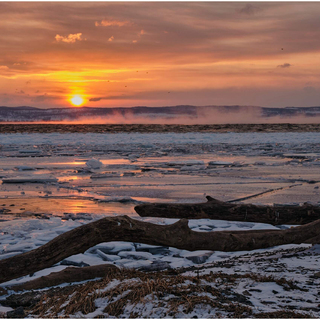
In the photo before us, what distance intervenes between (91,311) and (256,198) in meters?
5.45

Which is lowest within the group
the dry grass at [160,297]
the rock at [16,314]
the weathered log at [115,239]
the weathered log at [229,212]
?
the rock at [16,314]

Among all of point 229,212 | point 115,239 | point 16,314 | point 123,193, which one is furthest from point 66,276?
point 123,193

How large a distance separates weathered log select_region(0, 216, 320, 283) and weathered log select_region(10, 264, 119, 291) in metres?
0.31

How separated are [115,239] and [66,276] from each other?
0.72 meters

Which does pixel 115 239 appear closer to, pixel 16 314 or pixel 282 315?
pixel 16 314

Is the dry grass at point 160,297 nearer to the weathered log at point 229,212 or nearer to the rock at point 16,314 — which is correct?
the rock at point 16,314

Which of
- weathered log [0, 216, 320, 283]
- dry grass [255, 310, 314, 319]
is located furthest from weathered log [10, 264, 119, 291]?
dry grass [255, 310, 314, 319]

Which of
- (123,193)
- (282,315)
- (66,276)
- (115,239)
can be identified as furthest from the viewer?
(123,193)

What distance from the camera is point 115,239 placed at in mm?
3398

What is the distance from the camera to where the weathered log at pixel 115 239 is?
3285mm

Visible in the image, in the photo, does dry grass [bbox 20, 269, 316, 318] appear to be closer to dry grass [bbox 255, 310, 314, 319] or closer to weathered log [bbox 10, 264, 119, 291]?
dry grass [bbox 255, 310, 314, 319]

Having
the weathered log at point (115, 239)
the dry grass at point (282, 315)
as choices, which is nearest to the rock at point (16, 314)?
the weathered log at point (115, 239)

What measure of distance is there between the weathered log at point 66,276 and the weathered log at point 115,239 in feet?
1.03

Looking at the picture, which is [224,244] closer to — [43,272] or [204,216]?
[204,216]
